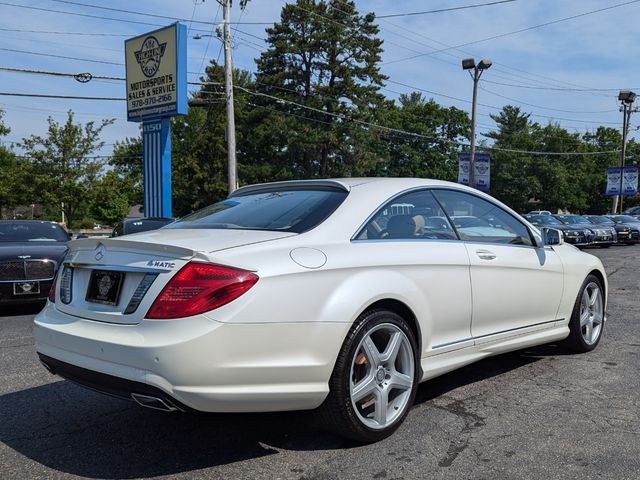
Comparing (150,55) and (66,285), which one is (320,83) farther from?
(66,285)

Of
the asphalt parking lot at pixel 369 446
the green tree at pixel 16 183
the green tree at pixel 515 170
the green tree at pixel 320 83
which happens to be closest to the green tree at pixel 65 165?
the green tree at pixel 16 183

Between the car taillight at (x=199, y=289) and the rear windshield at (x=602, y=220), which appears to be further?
the rear windshield at (x=602, y=220)

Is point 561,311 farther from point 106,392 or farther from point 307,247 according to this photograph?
point 106,392

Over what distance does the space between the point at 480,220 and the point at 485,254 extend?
39 cm

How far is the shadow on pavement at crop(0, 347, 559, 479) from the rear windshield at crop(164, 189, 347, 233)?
1.11 meters

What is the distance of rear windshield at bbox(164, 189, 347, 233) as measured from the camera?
3.62 meters

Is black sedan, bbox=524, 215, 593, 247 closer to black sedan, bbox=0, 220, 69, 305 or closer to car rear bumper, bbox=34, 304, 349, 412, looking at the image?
black sedan, bbox=0, 220, 69, 305

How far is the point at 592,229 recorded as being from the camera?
25891mm

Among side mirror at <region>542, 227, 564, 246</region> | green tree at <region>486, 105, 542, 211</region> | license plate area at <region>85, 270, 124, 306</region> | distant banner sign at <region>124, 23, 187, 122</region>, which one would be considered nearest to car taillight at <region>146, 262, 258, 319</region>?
license plate area at <region>85, 270, 124, 306</region>

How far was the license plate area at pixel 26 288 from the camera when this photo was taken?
8102 mm

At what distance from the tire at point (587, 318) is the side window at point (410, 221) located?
6.04ft

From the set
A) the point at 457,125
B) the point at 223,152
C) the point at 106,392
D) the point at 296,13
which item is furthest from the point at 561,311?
the point at 457,125

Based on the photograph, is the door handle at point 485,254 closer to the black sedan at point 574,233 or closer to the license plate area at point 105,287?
the license plate area at point 105,287

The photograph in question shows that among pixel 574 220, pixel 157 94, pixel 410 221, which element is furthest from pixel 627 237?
pixel 410 221
